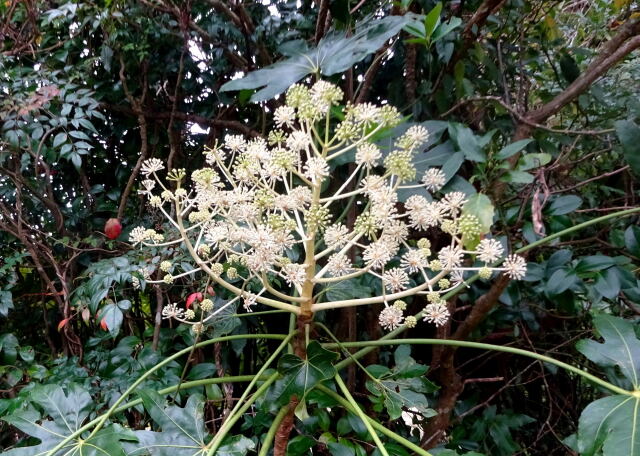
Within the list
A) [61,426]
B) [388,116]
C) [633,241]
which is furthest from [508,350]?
[61,426]

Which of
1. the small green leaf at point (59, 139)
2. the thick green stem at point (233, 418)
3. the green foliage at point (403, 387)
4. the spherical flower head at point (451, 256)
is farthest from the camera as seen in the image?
the small green leaf at point (59, 139)

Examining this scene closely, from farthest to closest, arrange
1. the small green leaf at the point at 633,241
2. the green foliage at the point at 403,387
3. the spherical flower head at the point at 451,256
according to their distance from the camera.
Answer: the small green leaf at the point at 633,241
the green foliage at the point at 403,387
the spherical flower head at the point at 451,256

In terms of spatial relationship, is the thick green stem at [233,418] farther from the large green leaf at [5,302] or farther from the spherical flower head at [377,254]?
the large green leaf at [5,302]

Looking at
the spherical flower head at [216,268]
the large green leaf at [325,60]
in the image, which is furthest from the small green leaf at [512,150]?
the spherical flower head at [216,268]

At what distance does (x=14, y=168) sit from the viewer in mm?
1267

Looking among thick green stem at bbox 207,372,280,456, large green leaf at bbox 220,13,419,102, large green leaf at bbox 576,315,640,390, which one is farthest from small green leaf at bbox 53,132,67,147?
large green leaf at bbox 576,315,640,390

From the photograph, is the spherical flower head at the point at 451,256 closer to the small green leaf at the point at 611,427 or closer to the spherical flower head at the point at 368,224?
the spherical flower head at the point at 368,224

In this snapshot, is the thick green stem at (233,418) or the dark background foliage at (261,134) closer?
the thick green stem at (233,418)

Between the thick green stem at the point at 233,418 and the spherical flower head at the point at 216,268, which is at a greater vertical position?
the spherical flower head at the point at 216,268

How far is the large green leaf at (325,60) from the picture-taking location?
77 cm

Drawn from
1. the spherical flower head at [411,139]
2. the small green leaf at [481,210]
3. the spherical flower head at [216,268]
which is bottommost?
the small green leaf at [481,210]

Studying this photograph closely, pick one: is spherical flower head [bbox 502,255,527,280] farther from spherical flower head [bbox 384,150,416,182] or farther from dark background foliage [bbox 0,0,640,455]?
dark background foliage [bbox 0,0,640,455]

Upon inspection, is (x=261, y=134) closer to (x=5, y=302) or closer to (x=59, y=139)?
(x=59, y=139)

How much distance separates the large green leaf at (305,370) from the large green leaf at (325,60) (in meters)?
0.43
